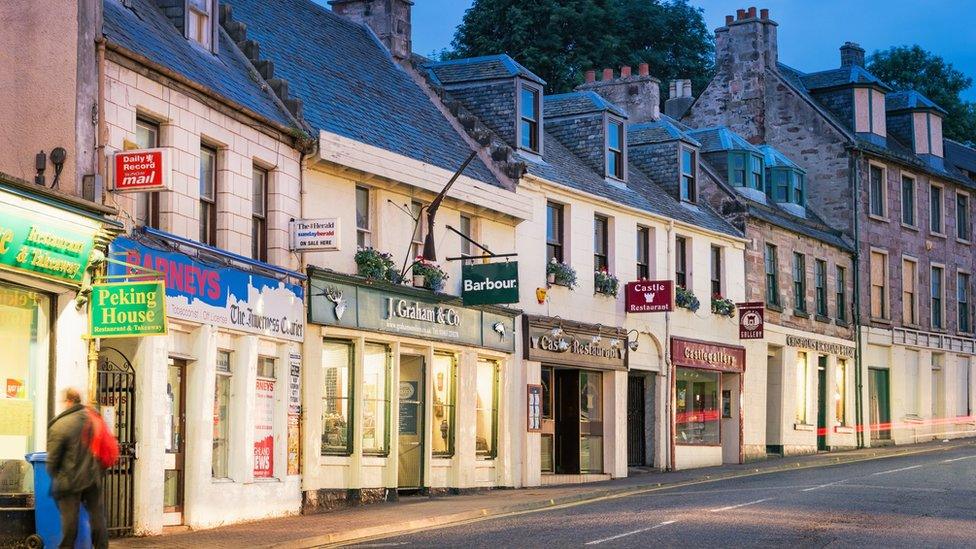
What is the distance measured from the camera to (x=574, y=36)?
62.9m

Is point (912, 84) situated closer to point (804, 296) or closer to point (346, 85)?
point (804, 296)

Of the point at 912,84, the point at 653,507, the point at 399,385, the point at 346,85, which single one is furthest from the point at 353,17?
the point at 912,84

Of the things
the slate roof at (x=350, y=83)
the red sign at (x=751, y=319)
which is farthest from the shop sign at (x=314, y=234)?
A: the red sign at (x=751, y=319)

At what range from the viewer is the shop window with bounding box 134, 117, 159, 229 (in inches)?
856

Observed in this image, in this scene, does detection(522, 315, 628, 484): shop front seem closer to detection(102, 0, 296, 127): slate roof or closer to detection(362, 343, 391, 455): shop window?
detection(362, 343, 391, 455): shop window

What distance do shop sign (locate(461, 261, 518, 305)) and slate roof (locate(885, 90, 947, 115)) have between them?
97.6 ft

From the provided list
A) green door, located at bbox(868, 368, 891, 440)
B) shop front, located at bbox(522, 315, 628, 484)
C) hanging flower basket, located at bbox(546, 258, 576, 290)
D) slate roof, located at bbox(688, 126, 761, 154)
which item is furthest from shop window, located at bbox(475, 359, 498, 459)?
green door, located at bbox(868, 368, 891, 440)

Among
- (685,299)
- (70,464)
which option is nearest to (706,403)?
(685,299)

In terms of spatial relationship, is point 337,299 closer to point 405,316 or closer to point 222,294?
point 405,316

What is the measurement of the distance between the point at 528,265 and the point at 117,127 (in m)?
14.4

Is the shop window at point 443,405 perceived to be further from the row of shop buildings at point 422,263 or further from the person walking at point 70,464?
the person walking at point 70,464

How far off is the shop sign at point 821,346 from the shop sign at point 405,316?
15.6 metres

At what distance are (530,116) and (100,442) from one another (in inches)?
814

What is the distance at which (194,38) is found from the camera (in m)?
25.5
